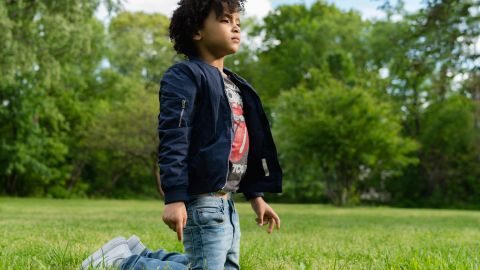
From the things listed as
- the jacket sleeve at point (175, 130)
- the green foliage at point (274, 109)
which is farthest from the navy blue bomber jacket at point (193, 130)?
the green foliage at point (274, 109)

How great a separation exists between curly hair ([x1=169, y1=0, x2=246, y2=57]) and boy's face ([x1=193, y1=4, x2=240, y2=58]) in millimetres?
26

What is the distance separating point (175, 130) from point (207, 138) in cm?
25

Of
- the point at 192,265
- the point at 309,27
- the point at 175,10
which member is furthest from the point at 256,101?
the point at 309,27

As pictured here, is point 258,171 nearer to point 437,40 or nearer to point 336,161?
point 437,40

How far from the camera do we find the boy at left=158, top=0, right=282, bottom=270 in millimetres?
2988

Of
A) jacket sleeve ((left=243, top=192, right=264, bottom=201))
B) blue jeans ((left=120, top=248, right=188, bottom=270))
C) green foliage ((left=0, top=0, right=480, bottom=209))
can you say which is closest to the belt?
jacket sleeve ((left=243, top=192, right=264, bottom=201))

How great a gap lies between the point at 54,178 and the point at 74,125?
158 inches

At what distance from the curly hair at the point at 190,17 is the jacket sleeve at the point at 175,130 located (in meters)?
0.25

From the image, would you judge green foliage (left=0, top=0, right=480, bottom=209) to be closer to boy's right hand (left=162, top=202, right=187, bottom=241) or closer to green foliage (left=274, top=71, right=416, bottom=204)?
green foliage (left=274, top=71, right=416, bottom=204)

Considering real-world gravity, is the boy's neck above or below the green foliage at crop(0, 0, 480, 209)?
below

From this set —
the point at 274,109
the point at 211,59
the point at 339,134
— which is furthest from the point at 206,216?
the point at 274,109

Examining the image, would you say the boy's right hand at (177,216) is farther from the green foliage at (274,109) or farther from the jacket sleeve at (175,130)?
the green foliage at (274,109)

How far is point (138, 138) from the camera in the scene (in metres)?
32.7

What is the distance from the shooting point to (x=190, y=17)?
130 inches
